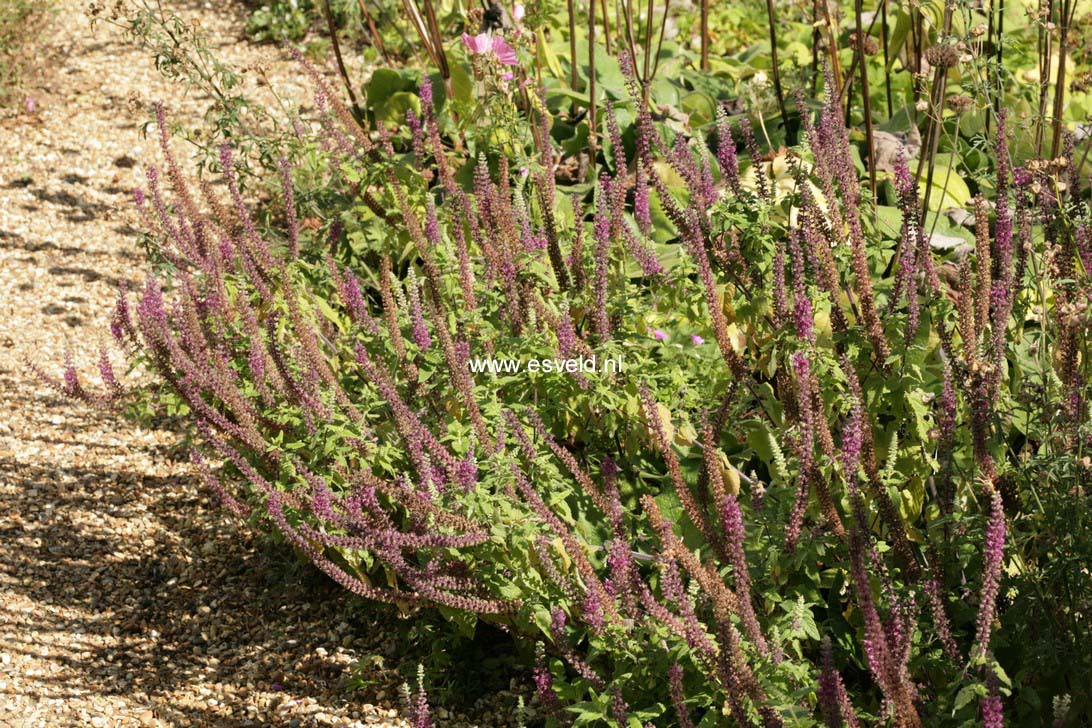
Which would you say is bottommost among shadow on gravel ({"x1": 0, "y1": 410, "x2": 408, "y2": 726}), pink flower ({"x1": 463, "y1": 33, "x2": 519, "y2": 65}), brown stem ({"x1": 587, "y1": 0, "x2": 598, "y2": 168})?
shadow on gravel ({"x1": 0, "y1": 410, "x2": 408, "y2": 726})

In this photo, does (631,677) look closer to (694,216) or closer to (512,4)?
(694,216)

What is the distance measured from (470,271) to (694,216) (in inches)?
29.1

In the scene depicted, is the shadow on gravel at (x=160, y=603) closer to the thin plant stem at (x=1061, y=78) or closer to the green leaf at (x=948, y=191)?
the thin plant stem at (x=1061, y=78)

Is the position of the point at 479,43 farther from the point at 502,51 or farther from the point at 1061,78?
the point at 1061,78

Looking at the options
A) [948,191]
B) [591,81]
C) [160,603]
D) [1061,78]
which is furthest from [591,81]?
[160,603]

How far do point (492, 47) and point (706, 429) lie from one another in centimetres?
223

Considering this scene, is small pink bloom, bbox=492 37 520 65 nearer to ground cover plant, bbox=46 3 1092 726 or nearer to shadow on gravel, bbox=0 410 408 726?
ground cover plant, bbox=46 3 1092 726

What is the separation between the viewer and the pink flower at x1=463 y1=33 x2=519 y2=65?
4.34 m

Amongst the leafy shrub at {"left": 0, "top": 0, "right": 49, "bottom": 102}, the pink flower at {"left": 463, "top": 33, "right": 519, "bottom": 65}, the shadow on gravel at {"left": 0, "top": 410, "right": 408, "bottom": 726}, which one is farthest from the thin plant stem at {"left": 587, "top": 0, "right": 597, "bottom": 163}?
the leafy shrub at {"left": 0, "top": 0, "right": 49, "bottom": 102}

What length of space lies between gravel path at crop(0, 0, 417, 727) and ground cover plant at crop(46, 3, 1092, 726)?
0.25 meters

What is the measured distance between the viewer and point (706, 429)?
254cm

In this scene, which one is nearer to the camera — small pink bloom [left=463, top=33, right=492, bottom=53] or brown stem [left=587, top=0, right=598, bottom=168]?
small pink bloom [left=463, top=33, right=492, bottom=53]

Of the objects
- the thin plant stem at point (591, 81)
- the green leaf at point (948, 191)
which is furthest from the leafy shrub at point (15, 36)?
the green leaf at point (948, 191)

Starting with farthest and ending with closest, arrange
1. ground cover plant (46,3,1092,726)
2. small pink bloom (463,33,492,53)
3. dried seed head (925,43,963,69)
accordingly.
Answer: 1. small pink bloom (463,33,492,53)
2. dried seed head (925,43,963,69)
3. ground cover plant (46,3,1092,726)
